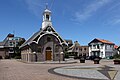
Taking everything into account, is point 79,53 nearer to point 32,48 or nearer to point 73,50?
point 73,50

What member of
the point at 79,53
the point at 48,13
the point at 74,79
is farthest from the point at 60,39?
the point at 79,53

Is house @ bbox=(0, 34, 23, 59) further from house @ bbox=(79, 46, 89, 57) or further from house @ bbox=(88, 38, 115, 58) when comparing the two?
house @ bbox=(88, 38, 115, 58)

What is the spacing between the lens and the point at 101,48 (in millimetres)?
81688

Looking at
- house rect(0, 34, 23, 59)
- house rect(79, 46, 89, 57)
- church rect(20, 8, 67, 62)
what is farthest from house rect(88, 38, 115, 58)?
Result: church rect(20, 8, 67, 62)

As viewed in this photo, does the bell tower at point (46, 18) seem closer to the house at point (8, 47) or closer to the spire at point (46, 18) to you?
the spire at point (46, 18)

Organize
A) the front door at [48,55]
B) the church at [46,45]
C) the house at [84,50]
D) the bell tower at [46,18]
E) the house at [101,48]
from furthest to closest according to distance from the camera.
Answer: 1. the house at [84,50]
2. the house at [101,48]
3. the bell tower at [46,18]
4. the front door at [48,55]
5. the church at [46,45]

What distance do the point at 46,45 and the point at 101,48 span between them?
39763 mm

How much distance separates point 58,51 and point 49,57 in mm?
2424

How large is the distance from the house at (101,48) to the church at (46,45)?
1437 inches

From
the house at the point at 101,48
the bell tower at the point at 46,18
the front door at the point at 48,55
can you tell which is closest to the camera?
the front door at the point at 48,55

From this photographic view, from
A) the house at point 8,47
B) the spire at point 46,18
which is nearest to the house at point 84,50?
the house at point 8,47

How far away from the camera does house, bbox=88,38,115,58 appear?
265ft

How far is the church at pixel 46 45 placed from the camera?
4528 centimetres

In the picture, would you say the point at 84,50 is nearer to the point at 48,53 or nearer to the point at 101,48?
the point at 101,48
